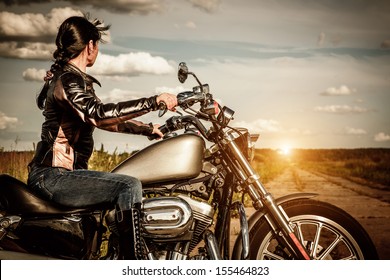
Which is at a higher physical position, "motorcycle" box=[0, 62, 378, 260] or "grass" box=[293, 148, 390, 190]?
"grass" box=[293, 148, 390, 190]

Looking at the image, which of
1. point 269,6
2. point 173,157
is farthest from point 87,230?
point 269,6

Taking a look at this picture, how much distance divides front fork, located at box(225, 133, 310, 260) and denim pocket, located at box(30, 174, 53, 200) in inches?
37.1

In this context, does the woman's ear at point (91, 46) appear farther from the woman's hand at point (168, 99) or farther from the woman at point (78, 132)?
the woman's hand at point (168, 99)

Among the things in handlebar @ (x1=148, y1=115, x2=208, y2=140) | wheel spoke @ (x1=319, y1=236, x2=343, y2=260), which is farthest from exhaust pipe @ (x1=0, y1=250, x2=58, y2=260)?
wheel spoke @ (x1=319, y1=236, x2=343, y2=260)

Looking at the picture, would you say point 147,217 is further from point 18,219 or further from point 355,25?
point 355,25

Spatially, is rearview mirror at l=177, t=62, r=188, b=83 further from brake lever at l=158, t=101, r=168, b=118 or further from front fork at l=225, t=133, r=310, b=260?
front fork at l=225, t=133, r=310, b=260

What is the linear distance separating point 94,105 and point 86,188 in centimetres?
41

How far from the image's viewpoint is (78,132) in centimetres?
245

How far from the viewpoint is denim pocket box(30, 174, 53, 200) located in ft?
7.63

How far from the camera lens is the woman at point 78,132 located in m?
2.23

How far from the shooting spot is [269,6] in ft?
12.3

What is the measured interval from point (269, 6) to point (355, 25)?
88 centimetres

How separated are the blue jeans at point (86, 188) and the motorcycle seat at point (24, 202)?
4cm

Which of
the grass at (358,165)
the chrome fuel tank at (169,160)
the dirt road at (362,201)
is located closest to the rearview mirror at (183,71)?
the chrome fuel tank at (169,160)
